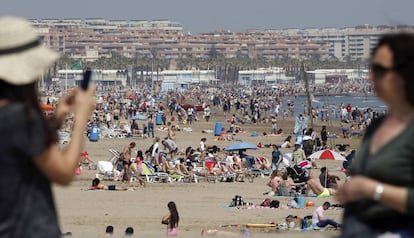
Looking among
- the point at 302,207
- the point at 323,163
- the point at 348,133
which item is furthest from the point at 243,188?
the point at 348,133

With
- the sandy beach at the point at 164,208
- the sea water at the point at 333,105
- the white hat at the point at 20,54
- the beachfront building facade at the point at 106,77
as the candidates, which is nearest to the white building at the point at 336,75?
the beachfront building facade at the point at 106,77

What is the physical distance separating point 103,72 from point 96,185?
133897 millimetres

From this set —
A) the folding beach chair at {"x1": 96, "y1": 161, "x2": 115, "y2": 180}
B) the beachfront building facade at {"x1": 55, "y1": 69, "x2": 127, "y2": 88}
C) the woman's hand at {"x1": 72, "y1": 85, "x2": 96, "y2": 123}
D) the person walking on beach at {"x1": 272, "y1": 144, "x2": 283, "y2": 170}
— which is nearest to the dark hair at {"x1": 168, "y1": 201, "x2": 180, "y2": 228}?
the folding beach chair at {"x1": 96, "y1": 161, "x2": 115, "y2": 180}

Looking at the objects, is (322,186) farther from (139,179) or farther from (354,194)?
Result: (354,194)

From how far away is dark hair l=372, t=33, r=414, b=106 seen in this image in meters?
2.84

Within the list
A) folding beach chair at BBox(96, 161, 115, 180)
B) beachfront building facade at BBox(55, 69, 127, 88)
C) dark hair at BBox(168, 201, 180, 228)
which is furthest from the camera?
beachfront building facade at BBox(55, 69, 127, 88)

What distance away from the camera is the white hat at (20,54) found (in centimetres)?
272

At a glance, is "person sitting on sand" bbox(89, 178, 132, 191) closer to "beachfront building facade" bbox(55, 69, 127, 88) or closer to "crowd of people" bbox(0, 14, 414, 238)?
"crowd of people" bbox(0, 14, 414, 238)

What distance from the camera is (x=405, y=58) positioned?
284cm

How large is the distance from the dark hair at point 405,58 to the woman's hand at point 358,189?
0.24 meters

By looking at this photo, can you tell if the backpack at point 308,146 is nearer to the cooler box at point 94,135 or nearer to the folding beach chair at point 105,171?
the folding beach chair at point 105,171

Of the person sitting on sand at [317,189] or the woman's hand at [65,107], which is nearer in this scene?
the woman's hand at [65,107]

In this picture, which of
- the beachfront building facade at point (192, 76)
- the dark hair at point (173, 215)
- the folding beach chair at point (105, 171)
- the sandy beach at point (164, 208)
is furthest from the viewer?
the beachfront building facade at point (192, 76)

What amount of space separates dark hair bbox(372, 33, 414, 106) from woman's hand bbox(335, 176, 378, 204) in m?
0.24
